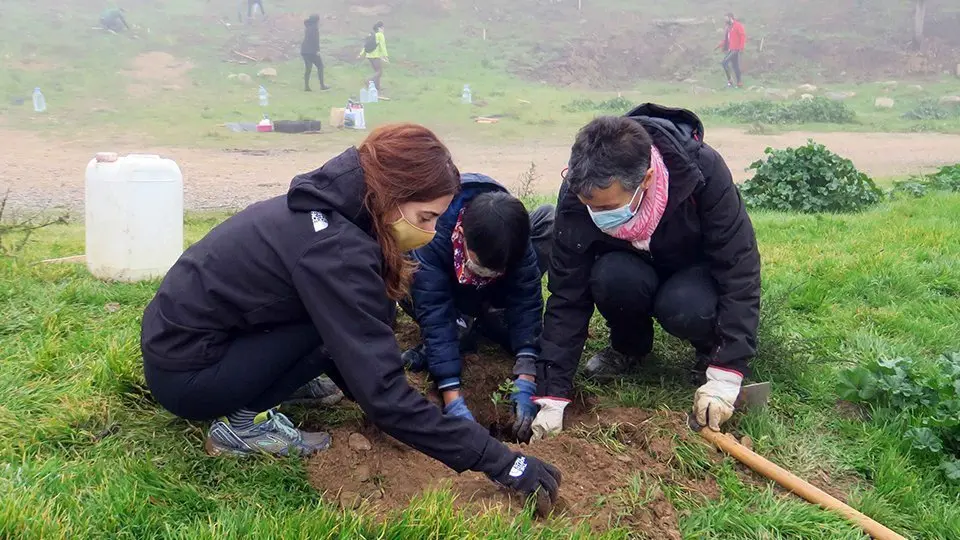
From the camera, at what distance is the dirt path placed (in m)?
9.51

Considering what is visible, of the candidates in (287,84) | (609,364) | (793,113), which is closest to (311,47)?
(287,84)

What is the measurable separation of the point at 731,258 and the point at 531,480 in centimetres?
121

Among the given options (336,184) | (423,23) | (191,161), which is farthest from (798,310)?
(423,23)

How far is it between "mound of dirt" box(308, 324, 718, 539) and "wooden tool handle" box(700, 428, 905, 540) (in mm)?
141

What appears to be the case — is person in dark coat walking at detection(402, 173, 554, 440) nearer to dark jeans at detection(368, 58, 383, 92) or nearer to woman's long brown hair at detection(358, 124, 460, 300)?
woman's long brown hair at detection(358, 124, 460, 300)

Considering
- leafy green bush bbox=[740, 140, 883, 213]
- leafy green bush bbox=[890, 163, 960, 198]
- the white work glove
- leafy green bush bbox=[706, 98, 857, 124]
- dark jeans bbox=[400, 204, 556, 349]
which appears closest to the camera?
the white work glove

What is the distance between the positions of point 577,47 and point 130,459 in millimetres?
28137

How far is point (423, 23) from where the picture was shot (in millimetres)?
31578

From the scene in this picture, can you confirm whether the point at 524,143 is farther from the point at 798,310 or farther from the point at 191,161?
the point at 798,310

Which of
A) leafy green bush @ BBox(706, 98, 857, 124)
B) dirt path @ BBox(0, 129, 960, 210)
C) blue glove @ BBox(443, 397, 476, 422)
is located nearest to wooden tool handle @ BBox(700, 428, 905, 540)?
blue glove @ BBox(443, 397, 476, 422)

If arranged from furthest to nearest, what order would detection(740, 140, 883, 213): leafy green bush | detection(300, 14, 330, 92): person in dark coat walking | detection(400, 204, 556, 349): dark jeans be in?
Answer: detection(300, 14, 330, 92): person in dark coat walking < detection(740, 140, 883, 213): leafy green bush < detection(400, 204, 556, 349): dark jeans

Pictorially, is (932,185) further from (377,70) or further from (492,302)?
(377,70)

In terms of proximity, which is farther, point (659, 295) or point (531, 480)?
point (659, 295)

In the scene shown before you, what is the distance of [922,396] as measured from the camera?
303 cm
